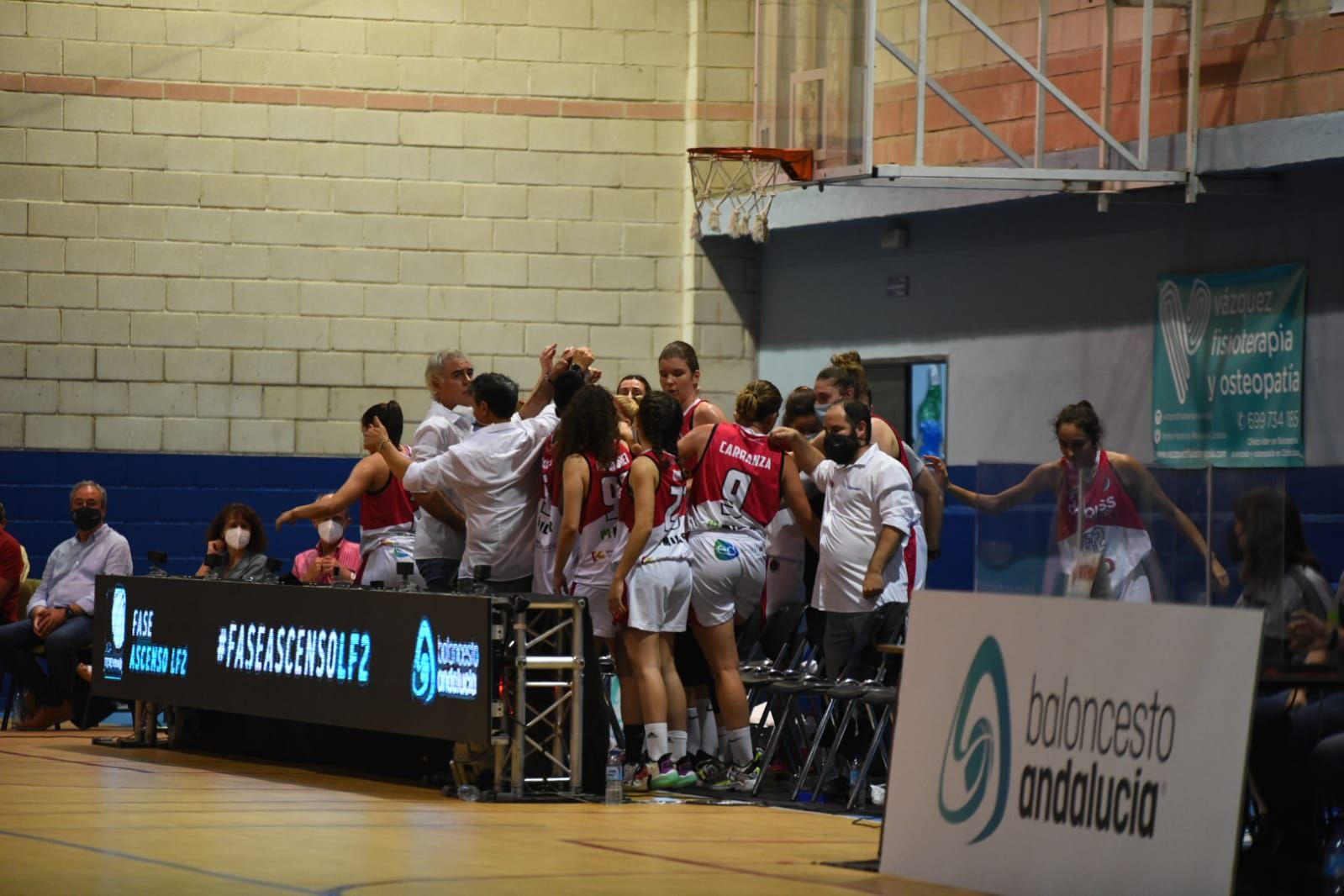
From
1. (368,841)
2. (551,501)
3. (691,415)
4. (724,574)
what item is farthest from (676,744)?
(368,841)

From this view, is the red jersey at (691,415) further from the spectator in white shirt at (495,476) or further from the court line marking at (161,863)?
the court line marking at (161,863)

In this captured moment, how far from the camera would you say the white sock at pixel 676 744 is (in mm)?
8781

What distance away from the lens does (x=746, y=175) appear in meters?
12.0

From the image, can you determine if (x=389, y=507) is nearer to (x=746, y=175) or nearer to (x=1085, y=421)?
(x=746, y=175)

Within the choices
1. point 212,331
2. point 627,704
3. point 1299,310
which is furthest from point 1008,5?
point 212,331

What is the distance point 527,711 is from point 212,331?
641 centimetres

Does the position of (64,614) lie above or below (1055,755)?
below

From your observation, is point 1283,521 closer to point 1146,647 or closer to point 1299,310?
point 1146,647

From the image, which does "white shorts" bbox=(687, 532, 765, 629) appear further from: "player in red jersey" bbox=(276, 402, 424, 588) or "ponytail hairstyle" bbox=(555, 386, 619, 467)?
"player in red jersey" bbox=(276, 402, 424, 588)

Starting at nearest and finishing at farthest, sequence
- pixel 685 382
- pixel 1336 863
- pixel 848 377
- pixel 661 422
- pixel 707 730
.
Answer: pixel 1336 863
pixel 661 422
pixel 707 730
pixel 848 377
pixel 685 382

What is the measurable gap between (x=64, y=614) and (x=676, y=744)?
4652 mm

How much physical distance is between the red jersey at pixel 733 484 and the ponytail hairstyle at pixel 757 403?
409mm

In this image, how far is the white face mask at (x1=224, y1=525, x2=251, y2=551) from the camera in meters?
11.2

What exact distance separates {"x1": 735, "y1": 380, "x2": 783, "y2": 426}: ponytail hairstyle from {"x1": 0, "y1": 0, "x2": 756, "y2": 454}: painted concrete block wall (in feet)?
16.0
